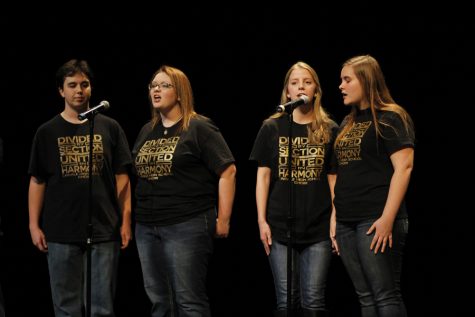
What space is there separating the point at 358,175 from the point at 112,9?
2.34 metres

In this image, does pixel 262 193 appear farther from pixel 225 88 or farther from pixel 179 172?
pixel 225 88

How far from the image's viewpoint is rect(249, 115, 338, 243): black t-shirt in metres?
3.00

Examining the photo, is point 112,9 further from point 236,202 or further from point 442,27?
point 442,27

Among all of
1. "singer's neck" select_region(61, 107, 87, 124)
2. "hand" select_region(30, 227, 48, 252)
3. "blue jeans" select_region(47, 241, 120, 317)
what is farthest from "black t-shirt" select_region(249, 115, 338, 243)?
"hand" select_region(30, 227, 48, 252)

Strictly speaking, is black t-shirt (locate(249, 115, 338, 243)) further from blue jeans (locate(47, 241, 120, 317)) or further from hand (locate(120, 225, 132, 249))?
blue jeans (locate(47, 241, 120, 317))

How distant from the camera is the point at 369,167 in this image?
8.84 feet

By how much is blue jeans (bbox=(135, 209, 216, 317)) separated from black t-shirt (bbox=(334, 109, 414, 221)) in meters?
0.62

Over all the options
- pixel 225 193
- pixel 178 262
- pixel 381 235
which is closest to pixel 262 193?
pixel 225 193

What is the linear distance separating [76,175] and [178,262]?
2.11ft

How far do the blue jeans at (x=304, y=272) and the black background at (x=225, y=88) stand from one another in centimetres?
113

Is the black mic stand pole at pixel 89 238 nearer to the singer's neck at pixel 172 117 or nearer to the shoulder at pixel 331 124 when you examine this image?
the singer's neck at pixel 172 117

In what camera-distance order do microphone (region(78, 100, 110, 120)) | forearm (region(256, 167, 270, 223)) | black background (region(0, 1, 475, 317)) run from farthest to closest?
black background (region(0, 1, 475, 317)) < forearm (region(256, 167, 270, 223)) < microphone (region(78, 100, 110, 120))

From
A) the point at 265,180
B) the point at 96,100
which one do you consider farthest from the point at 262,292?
the point at 96,100

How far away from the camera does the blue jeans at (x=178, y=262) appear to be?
2936 mm
